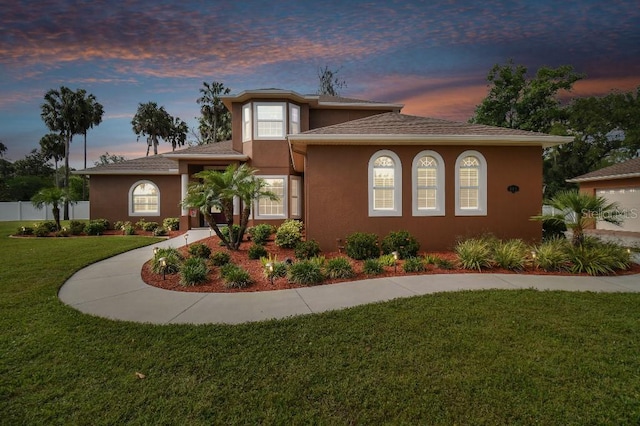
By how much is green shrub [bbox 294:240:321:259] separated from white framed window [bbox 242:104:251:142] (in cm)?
843

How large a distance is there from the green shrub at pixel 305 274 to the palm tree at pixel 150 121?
3372 cm

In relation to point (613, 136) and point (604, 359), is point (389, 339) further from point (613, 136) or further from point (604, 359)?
point (613, 136)

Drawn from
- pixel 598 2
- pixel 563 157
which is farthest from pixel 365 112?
pixel 563 157

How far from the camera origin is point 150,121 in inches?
1328

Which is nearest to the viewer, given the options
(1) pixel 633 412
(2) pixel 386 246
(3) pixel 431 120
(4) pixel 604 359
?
(1) pixel 633 412

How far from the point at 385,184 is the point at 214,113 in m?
25.9

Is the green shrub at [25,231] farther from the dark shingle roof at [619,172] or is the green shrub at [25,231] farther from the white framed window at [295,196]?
the dark shingle roof at [619,172]

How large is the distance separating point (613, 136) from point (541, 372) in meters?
32.2

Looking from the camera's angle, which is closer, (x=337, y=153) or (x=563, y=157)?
(x=337, y=153)

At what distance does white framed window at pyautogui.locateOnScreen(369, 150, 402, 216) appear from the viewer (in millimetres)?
9734

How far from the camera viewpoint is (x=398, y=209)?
9.76m

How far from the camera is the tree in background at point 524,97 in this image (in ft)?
83.4

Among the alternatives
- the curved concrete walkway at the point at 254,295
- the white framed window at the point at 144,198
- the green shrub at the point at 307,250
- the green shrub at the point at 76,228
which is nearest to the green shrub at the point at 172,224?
the white framed window at the point at 144,198

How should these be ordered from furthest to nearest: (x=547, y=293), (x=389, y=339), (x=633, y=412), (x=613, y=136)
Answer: (x=613, y=136) → (x=547, y=293) → (x=389, y=339) → (x=633, y=412)
